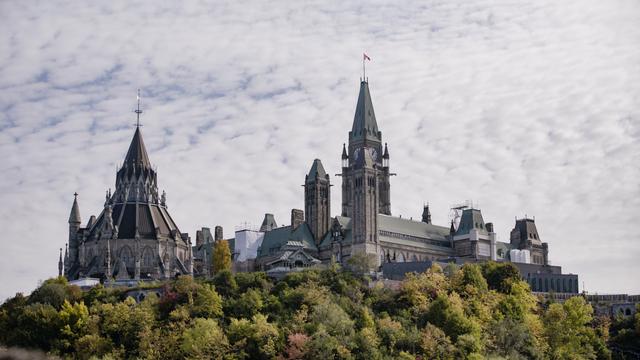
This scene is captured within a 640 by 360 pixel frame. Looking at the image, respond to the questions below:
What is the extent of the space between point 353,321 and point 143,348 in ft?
77.6

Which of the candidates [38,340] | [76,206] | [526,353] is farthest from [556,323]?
[76,206]

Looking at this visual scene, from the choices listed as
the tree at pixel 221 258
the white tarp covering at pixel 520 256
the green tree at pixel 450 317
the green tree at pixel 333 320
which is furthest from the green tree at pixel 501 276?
the white tarp covering at pixel 520 256

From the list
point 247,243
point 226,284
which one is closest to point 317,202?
point 247,243

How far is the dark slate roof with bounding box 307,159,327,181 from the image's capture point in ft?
589

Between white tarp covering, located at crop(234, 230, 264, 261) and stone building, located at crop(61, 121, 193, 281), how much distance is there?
12.6 m

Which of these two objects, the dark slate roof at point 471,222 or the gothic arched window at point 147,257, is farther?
the dark slate roof at point 471,222

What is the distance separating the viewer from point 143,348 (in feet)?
400

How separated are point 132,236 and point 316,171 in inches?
1289

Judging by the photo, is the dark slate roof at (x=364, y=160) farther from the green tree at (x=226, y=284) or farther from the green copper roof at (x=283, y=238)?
the green tree at (x=226, y=284)

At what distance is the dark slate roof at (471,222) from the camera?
605 ft

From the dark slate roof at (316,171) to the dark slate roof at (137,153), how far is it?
84.2ft

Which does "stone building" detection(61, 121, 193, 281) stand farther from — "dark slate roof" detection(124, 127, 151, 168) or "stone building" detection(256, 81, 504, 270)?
"stone building" detection(256, 81, 504, 270)

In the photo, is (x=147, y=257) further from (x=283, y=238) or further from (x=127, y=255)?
(x=283, y=238)

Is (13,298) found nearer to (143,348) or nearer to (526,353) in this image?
(143,348)
